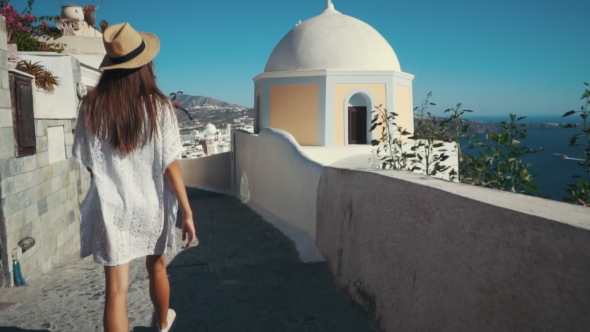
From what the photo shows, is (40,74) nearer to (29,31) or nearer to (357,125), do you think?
(29,31)

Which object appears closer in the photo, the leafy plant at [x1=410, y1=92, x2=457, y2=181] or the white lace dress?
the white lace dress

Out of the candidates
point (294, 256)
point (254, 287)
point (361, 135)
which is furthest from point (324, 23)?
point (254, 287)

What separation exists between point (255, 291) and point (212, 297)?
36 centimetres

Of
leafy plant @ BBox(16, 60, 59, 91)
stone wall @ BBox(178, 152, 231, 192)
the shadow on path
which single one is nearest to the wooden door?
stone wall @ BBox(178, 152, 231, 192)

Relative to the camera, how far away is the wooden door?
12.4m

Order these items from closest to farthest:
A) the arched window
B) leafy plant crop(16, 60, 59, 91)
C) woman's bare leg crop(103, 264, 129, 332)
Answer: woman's bare leg crop(103, 264, 129, 332)
leafy plant crop(16, 60, 59, 91)
the arched window

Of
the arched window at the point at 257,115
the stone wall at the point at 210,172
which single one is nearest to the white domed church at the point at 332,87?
the arched window at the point at 257,115

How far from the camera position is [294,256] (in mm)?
5039

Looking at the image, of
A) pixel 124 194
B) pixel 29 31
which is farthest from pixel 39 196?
pixel 29 31

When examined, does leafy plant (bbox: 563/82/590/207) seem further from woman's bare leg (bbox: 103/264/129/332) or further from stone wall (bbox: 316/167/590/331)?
woman's bare leg (bbox: 103/264/129/332)

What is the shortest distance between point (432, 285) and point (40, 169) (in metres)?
4.12

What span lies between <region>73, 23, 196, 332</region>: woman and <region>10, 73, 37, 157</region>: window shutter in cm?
230

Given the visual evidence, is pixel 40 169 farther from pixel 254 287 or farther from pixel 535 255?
pixel 535 255

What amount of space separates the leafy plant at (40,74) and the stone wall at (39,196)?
0.41 meters
